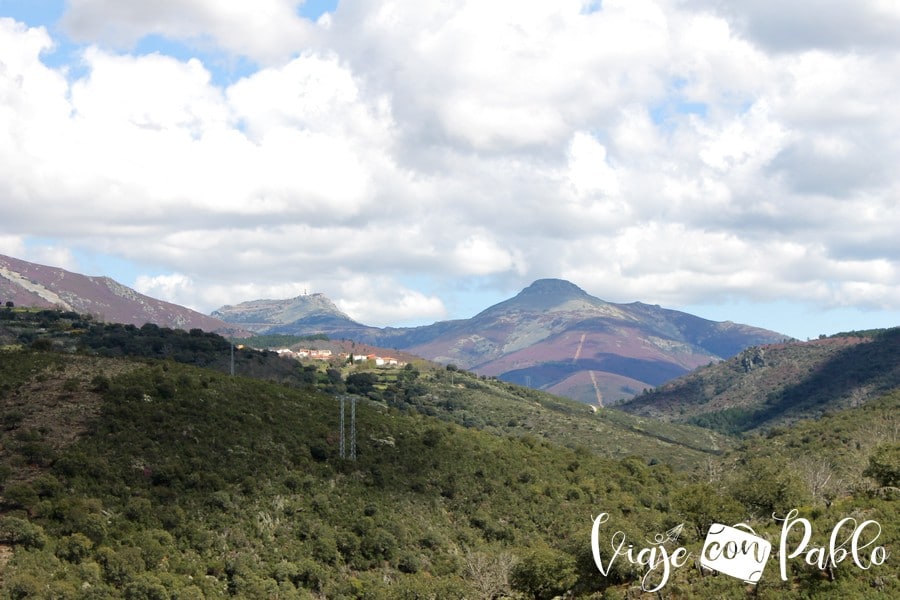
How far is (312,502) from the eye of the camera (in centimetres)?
7956

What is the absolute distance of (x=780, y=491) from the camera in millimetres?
68312

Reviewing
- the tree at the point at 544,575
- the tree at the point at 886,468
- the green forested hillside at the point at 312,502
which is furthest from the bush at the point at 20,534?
the tree at the point at 886,468

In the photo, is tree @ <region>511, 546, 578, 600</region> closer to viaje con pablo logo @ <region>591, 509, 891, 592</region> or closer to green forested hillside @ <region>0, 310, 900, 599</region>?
green forested hillside @ <region>0, 310, 900, 599</region>

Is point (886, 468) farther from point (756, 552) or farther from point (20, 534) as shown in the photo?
point (20, 534)

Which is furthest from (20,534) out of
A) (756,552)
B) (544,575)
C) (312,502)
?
(756,552)

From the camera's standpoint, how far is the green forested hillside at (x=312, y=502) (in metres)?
57.4

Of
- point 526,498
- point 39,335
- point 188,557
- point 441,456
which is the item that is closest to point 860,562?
point 188,557

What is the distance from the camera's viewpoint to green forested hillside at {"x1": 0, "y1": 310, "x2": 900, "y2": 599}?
188 feet

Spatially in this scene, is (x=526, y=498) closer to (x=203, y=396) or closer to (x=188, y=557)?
(x=203, y=396)

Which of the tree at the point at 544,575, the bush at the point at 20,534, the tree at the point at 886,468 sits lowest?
the tree at the point at 544,575

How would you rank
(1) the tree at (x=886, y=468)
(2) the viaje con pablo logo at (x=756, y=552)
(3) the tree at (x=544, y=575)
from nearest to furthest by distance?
1. (2) the viaje con pablo logo at (x=756, y=552)
2. (3) the tree at (x=544, y=575)
3. (1) the tree at (x=886, y=468)

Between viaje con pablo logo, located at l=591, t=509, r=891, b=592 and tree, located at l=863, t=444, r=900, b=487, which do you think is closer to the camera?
viaje con pablo logo, located at l=591, t=509, r=891, b=592

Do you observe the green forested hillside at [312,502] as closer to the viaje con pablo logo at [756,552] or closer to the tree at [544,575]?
the tree at [544,575]

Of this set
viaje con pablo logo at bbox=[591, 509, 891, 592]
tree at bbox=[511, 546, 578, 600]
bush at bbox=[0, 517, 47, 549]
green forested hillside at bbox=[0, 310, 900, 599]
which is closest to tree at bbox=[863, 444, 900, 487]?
green forested hillside at bbox=[0, 310, 900, 599]
